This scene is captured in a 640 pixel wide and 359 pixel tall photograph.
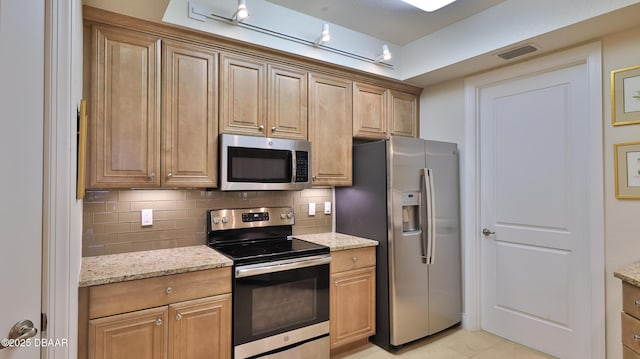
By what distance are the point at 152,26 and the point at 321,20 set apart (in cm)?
136

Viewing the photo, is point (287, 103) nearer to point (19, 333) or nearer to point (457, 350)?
point (19, 333)

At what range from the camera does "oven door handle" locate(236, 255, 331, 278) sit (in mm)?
2147

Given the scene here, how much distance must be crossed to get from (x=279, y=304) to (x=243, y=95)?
1.54 m

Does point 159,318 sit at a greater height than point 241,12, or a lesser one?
lesser

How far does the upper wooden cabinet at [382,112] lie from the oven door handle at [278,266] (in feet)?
4.10

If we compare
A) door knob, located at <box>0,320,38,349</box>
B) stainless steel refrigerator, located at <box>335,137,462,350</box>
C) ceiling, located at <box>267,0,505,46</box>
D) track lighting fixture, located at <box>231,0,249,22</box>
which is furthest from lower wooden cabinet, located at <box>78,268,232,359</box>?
ceiling, located at <box>267,0,505,46</box>

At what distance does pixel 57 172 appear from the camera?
1.13 meters

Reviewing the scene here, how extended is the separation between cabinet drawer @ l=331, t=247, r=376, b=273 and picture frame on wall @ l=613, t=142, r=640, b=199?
1.78 meters

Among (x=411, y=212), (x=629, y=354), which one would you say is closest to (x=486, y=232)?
(x=411, y=212)

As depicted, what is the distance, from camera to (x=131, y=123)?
213 cm

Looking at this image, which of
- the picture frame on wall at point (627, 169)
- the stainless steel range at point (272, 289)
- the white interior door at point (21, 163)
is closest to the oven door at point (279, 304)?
the stainless steel range at point (272, 289)

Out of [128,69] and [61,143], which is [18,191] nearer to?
[61,143]

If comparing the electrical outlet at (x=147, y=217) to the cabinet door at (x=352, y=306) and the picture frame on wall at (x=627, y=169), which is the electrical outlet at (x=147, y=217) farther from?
the picture frame on wall at (x=627, y=169)

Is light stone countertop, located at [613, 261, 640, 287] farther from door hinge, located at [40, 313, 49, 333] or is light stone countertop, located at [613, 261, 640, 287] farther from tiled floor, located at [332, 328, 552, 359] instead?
door hinge, located at [40, 313, 49, 333]
